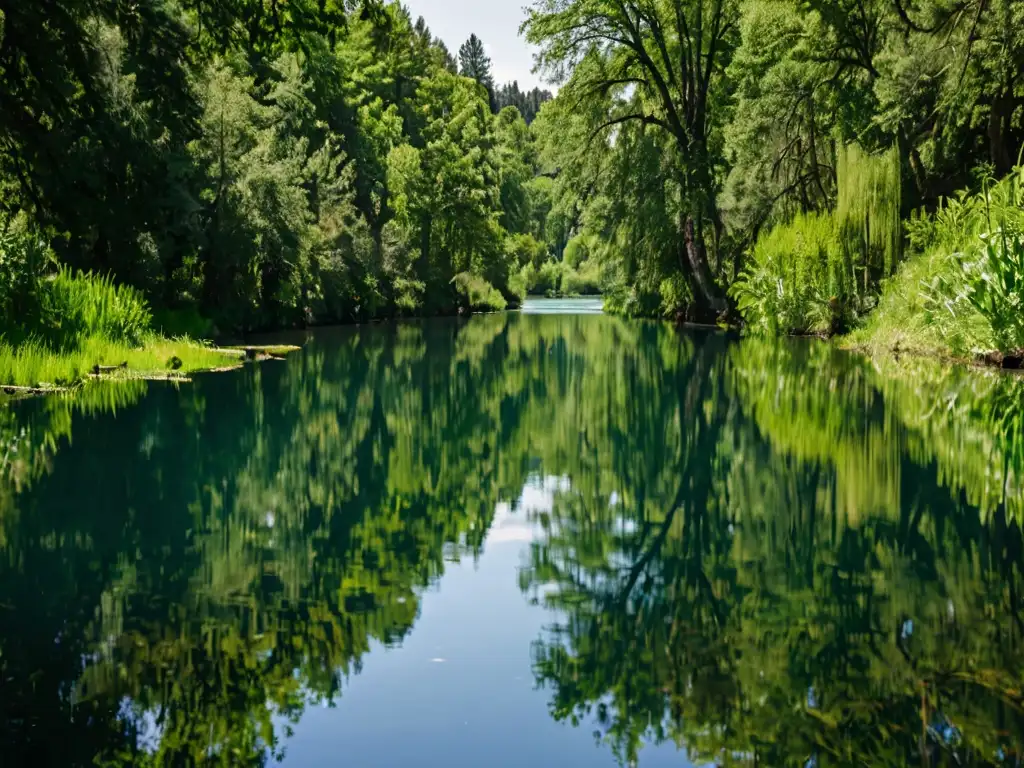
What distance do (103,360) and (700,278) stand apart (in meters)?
26.4

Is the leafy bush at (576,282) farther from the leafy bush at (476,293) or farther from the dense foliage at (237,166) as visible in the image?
the leafy bush at (476,293)

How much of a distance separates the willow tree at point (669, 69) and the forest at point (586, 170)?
11cm

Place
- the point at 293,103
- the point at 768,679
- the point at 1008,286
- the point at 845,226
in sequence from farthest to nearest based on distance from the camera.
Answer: the point at 293,103
the point at 845,226
the point at 1008,286
the point at 768,679

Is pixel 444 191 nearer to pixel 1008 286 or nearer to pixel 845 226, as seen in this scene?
pixel 845 226

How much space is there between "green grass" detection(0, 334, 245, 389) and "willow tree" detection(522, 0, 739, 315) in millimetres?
19303

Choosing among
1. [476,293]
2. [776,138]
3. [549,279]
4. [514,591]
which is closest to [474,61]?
[549,279]

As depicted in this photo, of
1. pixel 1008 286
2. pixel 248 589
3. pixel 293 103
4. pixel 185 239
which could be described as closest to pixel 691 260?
pixel 293 103

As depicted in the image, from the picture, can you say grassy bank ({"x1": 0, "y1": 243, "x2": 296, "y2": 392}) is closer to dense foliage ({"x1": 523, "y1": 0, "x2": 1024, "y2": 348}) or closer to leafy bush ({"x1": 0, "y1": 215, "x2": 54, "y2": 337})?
leafy bush ({"x1": 0, "y1": 215, "x2": 54, "y2": 337})

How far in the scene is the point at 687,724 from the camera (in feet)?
14.9

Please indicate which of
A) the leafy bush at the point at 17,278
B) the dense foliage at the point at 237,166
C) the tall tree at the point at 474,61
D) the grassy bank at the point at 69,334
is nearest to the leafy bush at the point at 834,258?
the dense foliage at the point at 237,166

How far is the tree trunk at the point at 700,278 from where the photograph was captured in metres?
41.8

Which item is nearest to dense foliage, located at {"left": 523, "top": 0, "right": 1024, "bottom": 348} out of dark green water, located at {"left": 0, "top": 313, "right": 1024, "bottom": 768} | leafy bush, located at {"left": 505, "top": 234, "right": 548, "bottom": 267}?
dark green water, located at {"left": 0, "top": 313, "right": 1024, "bottom": 768}

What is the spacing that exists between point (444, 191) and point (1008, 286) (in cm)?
4213

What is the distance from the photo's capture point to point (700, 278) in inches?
1686
